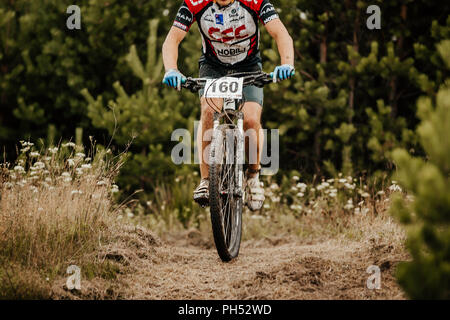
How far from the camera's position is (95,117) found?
679 centimetres

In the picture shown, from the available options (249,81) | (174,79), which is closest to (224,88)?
(249,81)

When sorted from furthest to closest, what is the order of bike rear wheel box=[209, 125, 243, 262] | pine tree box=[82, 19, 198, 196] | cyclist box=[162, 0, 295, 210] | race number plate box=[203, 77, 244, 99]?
1. pine tree box=[82, 19, 198, 196]
2. cyclist box=[162, 0, 295, 210]
3. race number plate box=[203, 77, 244, 99]
4. bike rear wheel box=[209, 125, 243, 262]

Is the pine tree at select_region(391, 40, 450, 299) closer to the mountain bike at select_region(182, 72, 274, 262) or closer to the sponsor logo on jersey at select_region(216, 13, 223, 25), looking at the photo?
the mountain bike at select_region(182, 72, 274, 262)

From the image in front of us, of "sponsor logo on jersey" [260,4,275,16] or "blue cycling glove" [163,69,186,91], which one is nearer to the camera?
"blue cycling glove" [163,69,186,91]

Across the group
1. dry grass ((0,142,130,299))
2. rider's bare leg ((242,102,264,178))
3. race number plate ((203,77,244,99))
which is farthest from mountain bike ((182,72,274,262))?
dry grass ((0,142,130,299))

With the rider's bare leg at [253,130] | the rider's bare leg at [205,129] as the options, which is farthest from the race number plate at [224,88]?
the rider's bare leg at [253,130]

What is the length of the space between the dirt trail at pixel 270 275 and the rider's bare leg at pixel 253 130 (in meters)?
0.81

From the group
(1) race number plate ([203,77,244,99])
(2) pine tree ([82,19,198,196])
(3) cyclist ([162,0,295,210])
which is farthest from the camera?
(2) pine tree ([82,19,198,196])

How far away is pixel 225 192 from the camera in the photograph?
11.0 ft

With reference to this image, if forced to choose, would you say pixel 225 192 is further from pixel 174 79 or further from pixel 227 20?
pixel 227 20

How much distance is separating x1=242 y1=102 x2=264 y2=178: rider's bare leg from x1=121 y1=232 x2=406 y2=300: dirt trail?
81 centimetres

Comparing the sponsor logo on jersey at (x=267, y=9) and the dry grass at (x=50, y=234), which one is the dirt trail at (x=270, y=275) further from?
the sponsor logo on jersey at (x=267, y=9)

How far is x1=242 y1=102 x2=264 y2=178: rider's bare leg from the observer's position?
→ 3.72 meters
